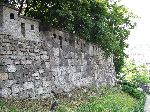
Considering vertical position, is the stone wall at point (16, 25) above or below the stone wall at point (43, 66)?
above

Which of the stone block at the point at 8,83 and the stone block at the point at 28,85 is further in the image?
the stone block at the point at 28,85

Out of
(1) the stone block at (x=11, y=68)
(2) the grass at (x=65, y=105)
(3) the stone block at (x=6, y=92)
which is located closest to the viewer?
(2) the grass at (x=65, y=105)

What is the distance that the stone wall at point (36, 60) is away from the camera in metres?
10.5

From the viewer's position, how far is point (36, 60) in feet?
39.7

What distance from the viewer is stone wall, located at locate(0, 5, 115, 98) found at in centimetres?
1052

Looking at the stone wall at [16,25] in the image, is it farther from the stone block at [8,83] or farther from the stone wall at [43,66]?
the stone block at [8,83]

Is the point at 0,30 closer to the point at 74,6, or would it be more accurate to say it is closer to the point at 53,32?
the point at 53,32

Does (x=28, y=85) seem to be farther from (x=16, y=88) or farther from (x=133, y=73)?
(x=133, y=73)

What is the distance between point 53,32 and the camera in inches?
534

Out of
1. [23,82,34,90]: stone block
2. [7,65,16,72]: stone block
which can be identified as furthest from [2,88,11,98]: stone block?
[23,82,34,90]: stone block

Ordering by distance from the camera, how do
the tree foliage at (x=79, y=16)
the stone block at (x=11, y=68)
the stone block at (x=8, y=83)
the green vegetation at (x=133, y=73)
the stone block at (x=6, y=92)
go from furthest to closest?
1. the green vegetation at (x=133, y=73)
2. the tree foliage at (x=79, y=16)
3. the stone block at (x=11, y=68)
4. the stone block at (x=8, y=83)
5. the stone block at (x=6, y=92)

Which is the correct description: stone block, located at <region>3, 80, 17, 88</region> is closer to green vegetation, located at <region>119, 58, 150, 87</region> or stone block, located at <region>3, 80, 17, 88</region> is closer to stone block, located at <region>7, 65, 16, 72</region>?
stone block, located at <region>7, 65, 16, 72</region>

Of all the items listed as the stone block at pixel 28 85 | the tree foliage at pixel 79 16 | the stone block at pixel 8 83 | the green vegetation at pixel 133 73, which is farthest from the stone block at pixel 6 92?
the green vegetation at pixel 133 73

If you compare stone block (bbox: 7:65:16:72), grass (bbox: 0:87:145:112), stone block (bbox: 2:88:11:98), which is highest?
stone block (bbox: 7:65:16:72)
